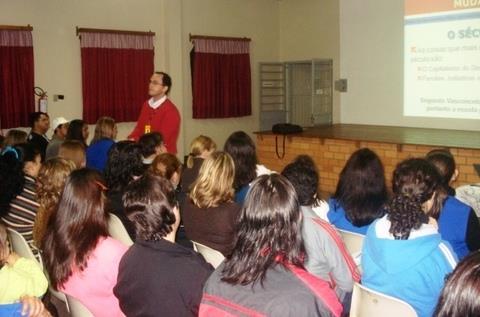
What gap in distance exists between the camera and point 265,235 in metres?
1.54

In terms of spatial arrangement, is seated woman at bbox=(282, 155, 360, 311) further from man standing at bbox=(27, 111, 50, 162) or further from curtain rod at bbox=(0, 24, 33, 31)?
curtain rod at bbox=(0, 24, 33, 31)

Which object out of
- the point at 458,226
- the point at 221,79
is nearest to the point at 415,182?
the point at 458,226

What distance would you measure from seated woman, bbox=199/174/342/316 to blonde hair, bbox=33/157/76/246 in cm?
151

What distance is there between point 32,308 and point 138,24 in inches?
281

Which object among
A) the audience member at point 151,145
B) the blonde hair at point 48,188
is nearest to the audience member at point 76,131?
the audience member at point 151,145

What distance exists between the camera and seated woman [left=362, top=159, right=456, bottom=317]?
1958 mm

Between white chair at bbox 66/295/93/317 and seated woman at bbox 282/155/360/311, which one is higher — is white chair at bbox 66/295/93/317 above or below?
below

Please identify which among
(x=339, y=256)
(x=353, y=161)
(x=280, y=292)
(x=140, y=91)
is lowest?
(x=339, y=256)

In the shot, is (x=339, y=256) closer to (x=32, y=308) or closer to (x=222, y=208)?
(x=222, y=208)

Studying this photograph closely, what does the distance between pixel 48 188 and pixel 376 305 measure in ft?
6.08

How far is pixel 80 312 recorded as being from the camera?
222 centimetres

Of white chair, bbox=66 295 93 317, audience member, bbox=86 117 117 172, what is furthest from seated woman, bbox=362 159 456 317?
audience member, bbox=86 117 117 172

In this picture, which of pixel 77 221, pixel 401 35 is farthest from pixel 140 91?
pixel 77 221

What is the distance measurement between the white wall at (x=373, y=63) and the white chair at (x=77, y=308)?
6.43 meters
